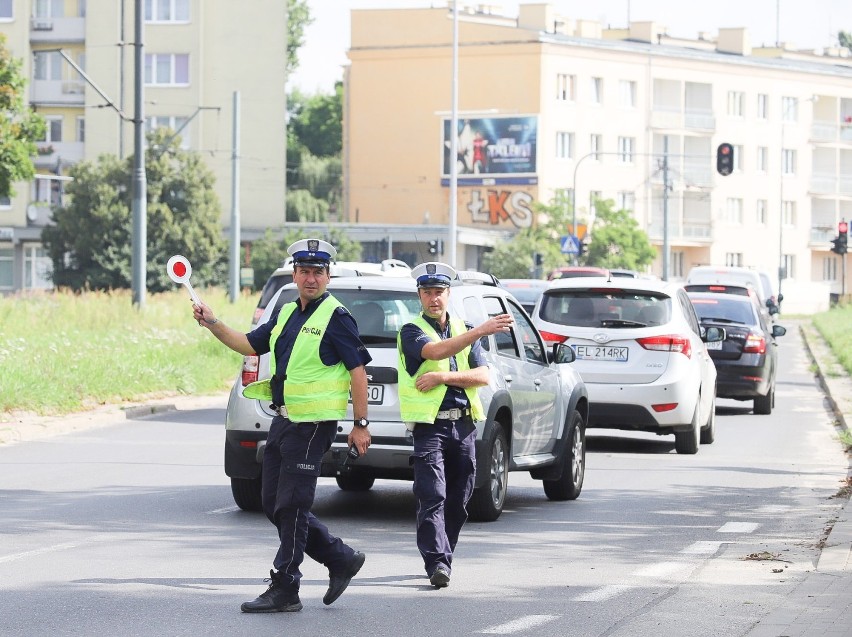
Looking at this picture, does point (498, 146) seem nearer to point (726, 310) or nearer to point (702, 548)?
point (726, 310)

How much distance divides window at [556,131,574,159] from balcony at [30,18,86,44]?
24.7 meters

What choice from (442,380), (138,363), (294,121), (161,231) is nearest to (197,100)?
(161,231)

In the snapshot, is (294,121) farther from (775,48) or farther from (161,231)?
(161,231)

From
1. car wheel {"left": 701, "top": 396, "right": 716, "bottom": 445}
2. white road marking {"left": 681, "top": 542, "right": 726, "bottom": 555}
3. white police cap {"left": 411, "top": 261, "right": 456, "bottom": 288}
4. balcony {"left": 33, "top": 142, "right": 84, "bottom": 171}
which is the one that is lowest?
car wheel {"left": 701, "top": 396, "right": 716, "bottom": 445}

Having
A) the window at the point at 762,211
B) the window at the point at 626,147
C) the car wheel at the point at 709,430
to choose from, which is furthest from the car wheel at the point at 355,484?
the window at the point at 762,211

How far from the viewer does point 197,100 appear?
255 feet

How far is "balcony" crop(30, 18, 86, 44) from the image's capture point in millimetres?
78250

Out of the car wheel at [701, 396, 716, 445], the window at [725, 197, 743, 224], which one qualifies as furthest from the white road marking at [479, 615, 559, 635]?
the window at [725, 197, 743, 224]

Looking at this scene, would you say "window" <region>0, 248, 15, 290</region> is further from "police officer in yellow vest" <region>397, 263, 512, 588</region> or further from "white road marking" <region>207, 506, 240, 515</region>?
"police officer in yellow vest" <region>397, 263, 512, 588</region>

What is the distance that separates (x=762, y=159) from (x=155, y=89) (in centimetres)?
3851

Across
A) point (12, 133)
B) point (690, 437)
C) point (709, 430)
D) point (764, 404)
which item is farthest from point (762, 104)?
point (690, 437)

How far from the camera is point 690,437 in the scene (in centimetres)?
1734

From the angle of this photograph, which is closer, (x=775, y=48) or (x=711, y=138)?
(x=711, y=138)

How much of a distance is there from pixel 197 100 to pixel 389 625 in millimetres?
71249
